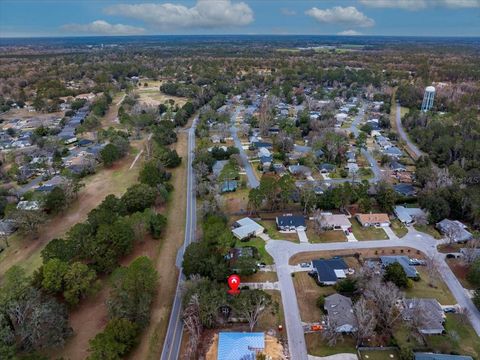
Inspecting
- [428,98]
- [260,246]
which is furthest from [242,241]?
[428,98]

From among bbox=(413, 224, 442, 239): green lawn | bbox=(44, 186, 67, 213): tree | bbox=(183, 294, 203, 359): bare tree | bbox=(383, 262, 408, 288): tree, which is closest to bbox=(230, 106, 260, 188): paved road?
bbox=(413, 224, 442, 239): green lawn

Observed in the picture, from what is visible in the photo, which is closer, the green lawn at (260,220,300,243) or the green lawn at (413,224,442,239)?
the green lawn at (260,220,300,243)

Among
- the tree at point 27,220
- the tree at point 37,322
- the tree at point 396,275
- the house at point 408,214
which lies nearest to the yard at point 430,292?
the tree at point 396,275

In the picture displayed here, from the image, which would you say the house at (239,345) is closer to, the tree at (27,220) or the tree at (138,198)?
the tree at (138,198)

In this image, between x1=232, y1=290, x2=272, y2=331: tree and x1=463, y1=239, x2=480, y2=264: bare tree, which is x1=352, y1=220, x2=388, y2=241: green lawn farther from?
x1=232, y1=290, x2=272, y2=331: tree

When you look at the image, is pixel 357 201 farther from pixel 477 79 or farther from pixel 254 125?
pixel 477 79

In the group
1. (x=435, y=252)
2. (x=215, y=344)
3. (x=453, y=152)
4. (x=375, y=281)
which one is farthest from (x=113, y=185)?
(x=453, y=152)
